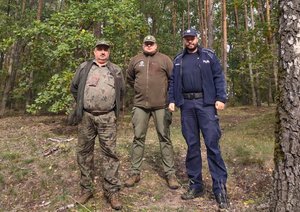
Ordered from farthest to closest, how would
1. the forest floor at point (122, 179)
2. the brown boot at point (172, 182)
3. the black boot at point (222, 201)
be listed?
the brown boot at point (172, 182), the forest floor at point (122, 179), the black boot at point (222, 201)

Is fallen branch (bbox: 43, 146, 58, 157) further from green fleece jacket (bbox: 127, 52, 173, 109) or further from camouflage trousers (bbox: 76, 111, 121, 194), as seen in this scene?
green fleece jacket (bbox: 127, 52, 173, 109)

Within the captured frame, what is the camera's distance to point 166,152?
5973mm

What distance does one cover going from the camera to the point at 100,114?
210 inches

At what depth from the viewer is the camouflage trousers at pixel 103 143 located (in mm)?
5324

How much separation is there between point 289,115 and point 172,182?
2.78m

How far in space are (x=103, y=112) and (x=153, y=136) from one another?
4859mm

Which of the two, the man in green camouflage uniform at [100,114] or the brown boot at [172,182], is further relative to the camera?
the brown boot at [172,182]

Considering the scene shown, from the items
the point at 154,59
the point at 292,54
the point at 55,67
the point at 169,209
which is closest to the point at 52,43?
the point at 55,67

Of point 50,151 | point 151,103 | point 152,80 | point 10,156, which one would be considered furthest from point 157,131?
point 10,156

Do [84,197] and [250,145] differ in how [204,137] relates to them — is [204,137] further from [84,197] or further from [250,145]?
[250,145]

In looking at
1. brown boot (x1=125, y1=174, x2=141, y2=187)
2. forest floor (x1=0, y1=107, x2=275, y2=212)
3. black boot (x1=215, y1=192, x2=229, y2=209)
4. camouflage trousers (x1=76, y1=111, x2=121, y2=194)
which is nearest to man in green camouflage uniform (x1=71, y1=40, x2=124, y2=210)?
camouflage trousers (x1=76, y1=111, x2=121, y2=194)

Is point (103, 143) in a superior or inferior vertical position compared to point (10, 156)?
superior

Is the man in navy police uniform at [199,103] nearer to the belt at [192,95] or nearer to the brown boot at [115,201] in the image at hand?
the belt at [192,95]

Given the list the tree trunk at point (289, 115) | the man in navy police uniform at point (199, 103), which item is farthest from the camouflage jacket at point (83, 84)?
the tree trunk at point (289, 115)
